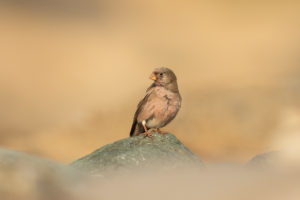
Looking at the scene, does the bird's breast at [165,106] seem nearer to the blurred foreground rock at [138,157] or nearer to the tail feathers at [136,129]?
the blurred foreground rock at [138,157]

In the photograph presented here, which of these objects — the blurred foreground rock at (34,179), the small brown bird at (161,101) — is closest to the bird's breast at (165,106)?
the small brown bird at (161,101)

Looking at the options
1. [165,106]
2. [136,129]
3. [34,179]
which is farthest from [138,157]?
[34,179]

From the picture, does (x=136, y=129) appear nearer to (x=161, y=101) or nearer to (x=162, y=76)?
(x=161, y=101)

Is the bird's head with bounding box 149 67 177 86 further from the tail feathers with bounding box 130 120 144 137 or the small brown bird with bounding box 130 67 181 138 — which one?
the tail feathers with bounding box 130 120 144 137

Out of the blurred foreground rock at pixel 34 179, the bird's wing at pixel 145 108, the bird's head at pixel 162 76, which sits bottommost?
the blurred foreground rock at pixel 34 179

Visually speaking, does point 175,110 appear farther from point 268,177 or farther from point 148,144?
point 268,177

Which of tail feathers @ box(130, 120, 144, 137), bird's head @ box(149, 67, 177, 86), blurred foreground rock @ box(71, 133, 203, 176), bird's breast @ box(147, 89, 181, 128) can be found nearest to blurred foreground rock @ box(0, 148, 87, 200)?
blurred foreground rock @ box(71, 133, 203, 176)
